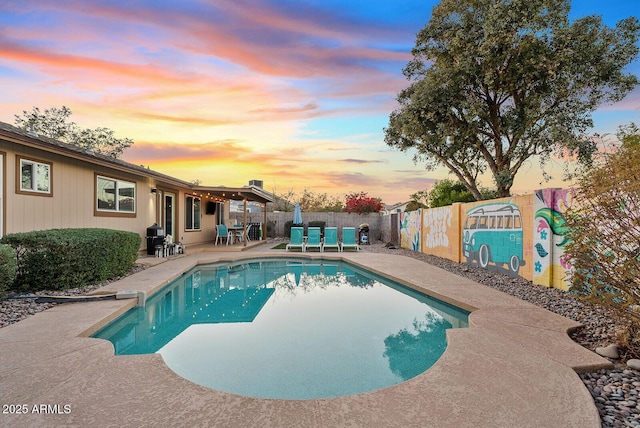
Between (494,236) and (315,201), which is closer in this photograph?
(494,236)

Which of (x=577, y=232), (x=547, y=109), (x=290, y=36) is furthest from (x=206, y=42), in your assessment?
(x=547, y=109)

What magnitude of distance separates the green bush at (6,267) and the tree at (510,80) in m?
12.5

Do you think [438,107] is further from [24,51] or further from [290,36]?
[24,51]

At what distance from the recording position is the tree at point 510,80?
36.7 feet

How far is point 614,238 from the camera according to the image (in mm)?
3213

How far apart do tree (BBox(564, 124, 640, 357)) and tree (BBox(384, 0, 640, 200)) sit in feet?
32.4

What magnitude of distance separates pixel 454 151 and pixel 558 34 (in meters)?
5.02

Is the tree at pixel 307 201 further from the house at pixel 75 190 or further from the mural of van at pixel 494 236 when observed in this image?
the mural of van at pixel 494 236

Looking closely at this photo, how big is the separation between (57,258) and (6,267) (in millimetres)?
880

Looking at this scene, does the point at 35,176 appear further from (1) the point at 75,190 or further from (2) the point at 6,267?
(2) the point at 6,267

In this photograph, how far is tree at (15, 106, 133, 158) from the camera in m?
19.8

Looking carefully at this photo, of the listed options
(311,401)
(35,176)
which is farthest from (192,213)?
(311,401)

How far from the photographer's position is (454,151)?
569 inches

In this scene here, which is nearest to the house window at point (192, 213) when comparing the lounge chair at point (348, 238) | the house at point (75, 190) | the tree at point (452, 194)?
the house at point (75, 190)
